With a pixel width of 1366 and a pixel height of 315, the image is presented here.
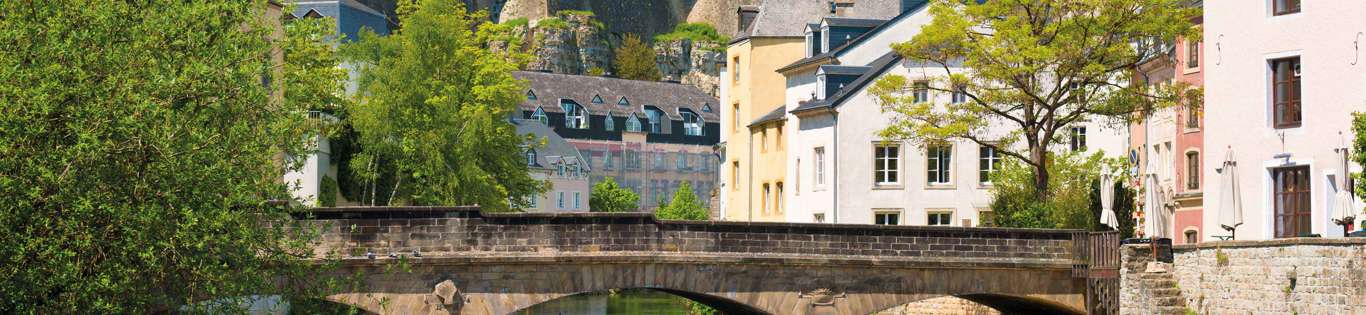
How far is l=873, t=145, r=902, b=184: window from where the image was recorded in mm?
58062

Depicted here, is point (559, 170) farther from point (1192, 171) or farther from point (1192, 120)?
point (1192, 120)

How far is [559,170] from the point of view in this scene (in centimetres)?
12025

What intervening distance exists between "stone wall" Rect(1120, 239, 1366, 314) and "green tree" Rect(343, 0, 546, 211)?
25.6 metres

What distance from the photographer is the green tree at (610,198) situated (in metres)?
127

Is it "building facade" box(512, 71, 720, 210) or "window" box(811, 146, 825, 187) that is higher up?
"building facade" box(512, 71, 720, 210)

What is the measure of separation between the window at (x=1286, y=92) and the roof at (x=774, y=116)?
2681 centimetres

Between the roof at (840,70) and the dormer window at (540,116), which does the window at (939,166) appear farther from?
the dormer window at (540,116)

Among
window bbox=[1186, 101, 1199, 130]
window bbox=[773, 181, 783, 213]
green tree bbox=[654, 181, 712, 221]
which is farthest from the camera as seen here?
green tree bbox=[654, 181, 712, 221]

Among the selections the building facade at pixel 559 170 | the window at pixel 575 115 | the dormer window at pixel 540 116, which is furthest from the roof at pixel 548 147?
the window at pixel 575 115

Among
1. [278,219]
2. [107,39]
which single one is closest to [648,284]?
[278,219]

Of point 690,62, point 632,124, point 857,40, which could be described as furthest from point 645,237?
point 690,62

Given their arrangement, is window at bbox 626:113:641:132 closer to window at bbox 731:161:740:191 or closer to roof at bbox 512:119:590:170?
roof at bbox 512:119:590:170

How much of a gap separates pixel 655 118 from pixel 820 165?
79.5 metres

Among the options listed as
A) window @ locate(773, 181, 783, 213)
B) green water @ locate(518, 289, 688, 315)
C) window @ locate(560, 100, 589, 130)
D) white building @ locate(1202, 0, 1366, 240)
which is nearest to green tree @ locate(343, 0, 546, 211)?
window @ locate(773, 181, 783, 213)
